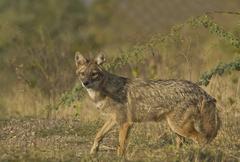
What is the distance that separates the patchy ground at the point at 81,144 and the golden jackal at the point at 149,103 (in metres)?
0.28

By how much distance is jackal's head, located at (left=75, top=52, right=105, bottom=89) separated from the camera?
11.7 meters

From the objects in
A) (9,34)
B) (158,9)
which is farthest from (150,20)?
(9,34)

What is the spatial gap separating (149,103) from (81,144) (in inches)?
47.4

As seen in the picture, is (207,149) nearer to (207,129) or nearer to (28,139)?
(207,129)

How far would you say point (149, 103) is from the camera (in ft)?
38.9

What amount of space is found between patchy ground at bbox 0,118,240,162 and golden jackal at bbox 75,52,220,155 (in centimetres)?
28

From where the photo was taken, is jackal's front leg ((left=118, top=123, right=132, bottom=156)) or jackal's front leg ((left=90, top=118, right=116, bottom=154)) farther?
jackal's front leg ((left=90, top=118, right=116, bottom=154))

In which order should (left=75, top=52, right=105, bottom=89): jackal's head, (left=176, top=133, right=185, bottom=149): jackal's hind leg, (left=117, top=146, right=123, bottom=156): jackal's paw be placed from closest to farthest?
1. (left=117, top=146, right=123, bottom=156): jackal's paw
2. (left=75, top=52, right=105, bottom=89): jackal's head
3. (left=176, top=133, right=185, bottom=149): jackal's hind leg

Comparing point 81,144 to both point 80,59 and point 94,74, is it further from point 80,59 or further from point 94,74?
point 80,59

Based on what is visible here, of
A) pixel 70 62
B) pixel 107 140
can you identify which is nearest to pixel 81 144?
pixel 107 140

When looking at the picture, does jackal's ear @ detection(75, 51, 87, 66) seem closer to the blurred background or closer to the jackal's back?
the jackal's back

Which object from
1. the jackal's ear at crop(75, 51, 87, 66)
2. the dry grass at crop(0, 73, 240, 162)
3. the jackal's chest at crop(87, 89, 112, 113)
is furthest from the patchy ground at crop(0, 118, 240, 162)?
the jackal's ear at crop(75, 51, 87, 66)

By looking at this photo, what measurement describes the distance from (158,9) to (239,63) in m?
32.7

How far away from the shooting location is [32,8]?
42656 millimetres
